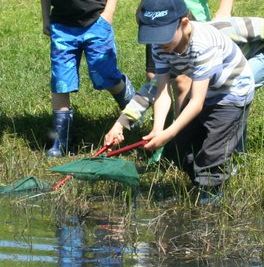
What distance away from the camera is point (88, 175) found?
222 inches

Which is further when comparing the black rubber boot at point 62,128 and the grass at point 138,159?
the black rubber boot at point 62,128

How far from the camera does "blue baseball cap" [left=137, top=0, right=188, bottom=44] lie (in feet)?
17.7

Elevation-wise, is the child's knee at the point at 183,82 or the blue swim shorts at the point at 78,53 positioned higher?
the child's knee at the point at 183,82

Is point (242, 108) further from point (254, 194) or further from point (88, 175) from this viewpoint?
point (88, 175)

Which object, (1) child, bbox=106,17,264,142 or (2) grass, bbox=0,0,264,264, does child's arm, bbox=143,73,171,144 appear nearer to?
(1) child, bbox=106,17,264,142

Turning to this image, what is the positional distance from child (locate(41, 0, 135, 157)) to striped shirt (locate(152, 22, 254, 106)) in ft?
5.02

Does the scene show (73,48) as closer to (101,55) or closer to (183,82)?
(101,55)

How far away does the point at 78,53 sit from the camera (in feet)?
24.4

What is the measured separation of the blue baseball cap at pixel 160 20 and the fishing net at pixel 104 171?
76cm

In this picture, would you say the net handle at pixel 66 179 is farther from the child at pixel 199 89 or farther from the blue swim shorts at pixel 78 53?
the blue swim shorts at pixel 78 53

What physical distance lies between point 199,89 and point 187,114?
17cm

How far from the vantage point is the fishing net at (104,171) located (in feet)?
18.4

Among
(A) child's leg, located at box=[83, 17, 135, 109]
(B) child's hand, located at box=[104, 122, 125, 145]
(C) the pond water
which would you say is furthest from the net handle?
(A) child's leg, located at box=[83, 17, 135, 109]

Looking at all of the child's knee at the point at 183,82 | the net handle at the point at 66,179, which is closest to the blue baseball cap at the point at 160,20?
the child's knee at the point at 183,82
